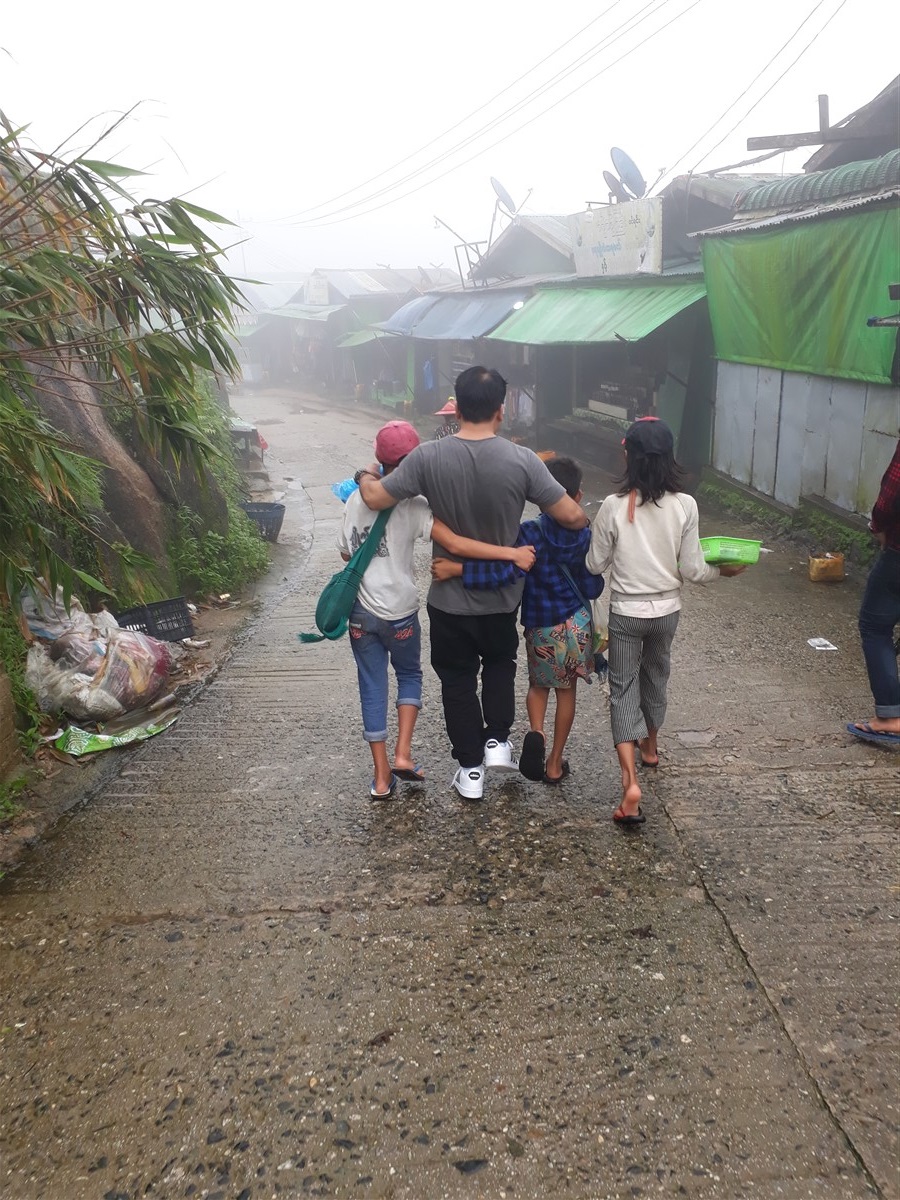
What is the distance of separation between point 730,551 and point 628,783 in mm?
1114

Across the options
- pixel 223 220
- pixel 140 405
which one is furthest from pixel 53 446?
pixel 223 220

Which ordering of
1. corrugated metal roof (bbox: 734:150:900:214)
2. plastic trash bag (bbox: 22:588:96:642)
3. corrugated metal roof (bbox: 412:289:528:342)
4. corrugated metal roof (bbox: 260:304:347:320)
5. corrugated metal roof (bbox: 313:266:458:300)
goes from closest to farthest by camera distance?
plastic trash bag (bbox: 22:588:96:642) < corrugated metal roof (bbox: 734:150:900:214) < corrugated metal roof (bbox: 412:289:528:342) < corrugated metal roof (bbox: 260:304:347:320) < corrugated metal roof (bbox: 313:266:458:300)

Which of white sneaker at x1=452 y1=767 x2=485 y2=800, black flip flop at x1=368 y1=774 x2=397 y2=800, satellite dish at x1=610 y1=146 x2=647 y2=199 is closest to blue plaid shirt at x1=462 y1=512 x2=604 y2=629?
white sneaker at x1=452 y1=767 x2=485 y2=800

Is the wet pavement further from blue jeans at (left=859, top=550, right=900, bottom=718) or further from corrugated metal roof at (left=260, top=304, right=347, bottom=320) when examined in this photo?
corrugated metal roof at (left=260, top=304, right=347, bottom=320)

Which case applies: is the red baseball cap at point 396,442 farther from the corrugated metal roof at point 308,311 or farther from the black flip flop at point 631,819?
the corrugated metal roof at point 308,311

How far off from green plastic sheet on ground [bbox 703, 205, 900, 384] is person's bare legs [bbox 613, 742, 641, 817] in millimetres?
5111

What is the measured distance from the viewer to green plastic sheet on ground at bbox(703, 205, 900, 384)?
24.1 feet

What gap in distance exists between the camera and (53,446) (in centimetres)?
349

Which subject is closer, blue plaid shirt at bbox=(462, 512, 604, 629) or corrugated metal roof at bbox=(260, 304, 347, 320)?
blue plaid shirt at bbox=(462, 512, 604, 629)

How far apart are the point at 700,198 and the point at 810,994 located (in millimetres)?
13496

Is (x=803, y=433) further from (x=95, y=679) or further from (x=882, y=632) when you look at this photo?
(x=95, y=679)

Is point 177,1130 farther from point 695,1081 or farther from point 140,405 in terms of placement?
point 140,405

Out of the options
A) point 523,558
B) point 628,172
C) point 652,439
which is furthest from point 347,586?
point 628,172

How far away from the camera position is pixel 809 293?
338 inches
